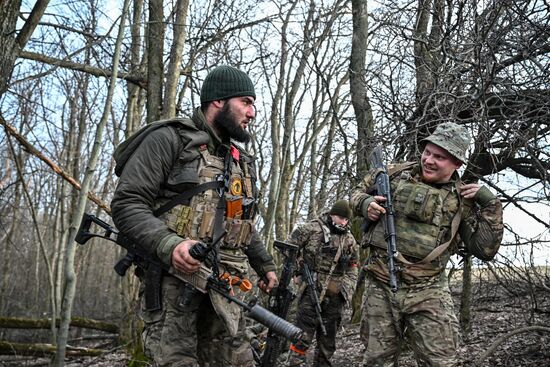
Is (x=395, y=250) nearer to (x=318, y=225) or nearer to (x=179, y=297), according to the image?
(x=179, y=297)

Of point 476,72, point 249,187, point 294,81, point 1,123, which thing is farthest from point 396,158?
point 294,81

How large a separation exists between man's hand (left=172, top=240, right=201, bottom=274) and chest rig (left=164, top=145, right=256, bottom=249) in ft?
0.91

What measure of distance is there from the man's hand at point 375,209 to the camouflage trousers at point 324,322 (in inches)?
140

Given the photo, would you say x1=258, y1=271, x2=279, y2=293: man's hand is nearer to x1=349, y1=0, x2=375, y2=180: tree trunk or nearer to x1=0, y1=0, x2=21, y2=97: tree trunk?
x1=0, y1=0, x2=21, y2=97: tree trunk

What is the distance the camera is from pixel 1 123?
610cm

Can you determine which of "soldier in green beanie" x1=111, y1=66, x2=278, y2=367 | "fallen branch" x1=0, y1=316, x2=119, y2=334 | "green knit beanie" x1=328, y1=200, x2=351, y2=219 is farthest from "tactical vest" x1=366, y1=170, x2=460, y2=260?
"fallen branch" x1=0, y1=316, x2=119, y2=334

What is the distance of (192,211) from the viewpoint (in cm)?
296

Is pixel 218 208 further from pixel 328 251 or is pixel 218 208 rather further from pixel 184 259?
pixel 328 251

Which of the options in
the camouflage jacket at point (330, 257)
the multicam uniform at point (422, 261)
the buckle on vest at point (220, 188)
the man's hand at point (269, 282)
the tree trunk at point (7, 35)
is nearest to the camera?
the buckle on vest at point (220, 188)

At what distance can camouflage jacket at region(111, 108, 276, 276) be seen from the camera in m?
A: 2.73

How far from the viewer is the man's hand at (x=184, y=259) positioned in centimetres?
262

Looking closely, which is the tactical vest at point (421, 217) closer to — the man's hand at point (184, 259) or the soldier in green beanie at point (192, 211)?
the soldier in green beanie at point (192, 211)

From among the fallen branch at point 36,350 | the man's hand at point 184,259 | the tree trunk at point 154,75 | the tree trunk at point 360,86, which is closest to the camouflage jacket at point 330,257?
the tree trunk at point 360,86

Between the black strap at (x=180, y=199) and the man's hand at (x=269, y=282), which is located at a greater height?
the black strap at (x=180, y=199)
